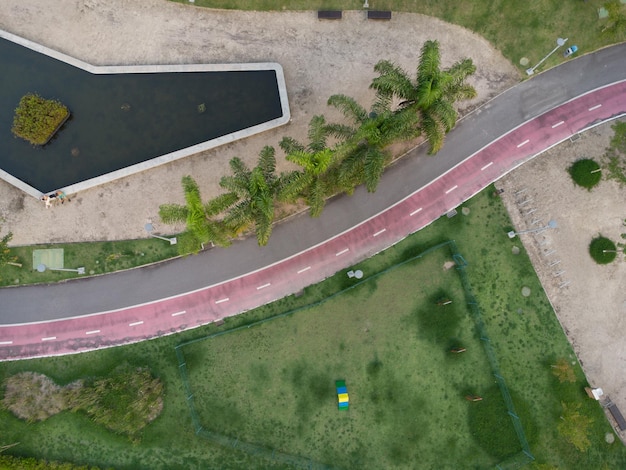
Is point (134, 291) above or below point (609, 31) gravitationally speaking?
below

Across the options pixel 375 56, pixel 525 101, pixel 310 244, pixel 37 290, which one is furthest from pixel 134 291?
pixel 525 101

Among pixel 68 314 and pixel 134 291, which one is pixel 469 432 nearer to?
pixel 134 291

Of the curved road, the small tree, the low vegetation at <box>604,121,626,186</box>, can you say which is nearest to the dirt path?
the curved road

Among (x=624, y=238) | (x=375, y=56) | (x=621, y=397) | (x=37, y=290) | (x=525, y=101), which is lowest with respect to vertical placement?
(x=621, y=397)

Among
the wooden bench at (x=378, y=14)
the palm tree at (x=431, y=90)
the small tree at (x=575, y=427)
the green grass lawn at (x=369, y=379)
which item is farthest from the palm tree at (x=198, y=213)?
the small tree at (x=575, y=427)

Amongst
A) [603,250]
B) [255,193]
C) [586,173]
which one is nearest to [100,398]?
[255,193]

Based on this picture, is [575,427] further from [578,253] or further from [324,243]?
[324,243]
